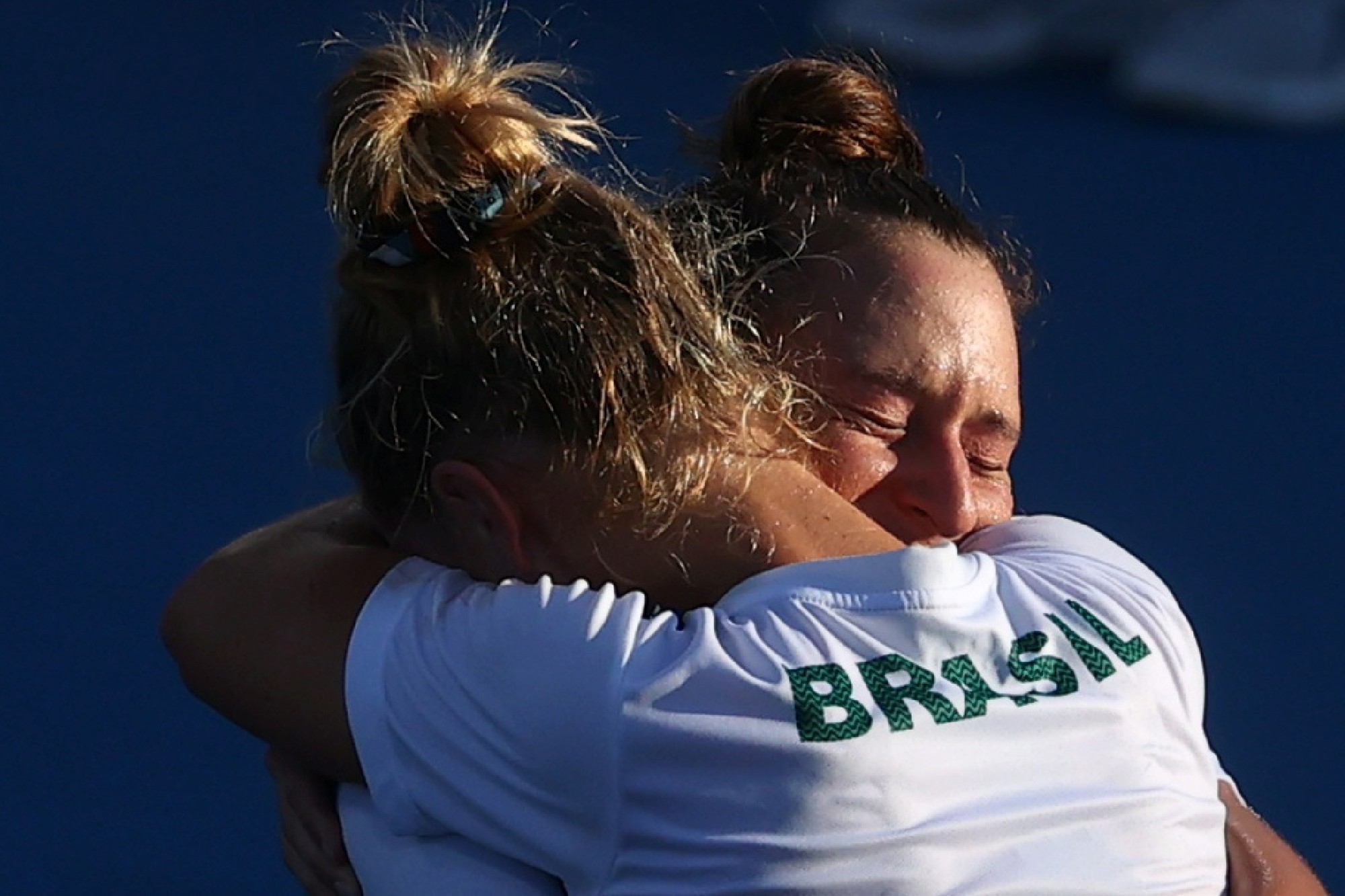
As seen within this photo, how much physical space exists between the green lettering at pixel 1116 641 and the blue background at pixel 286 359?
3.80ft

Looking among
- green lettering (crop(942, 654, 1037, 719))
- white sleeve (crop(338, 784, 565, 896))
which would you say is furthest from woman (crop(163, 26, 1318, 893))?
green lettering (crop(942, 654, 1037, 719))

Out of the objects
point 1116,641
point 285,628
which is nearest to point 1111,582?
point 1116,641

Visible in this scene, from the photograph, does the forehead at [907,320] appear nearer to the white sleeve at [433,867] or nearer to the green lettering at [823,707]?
the green lettering at [823,707]

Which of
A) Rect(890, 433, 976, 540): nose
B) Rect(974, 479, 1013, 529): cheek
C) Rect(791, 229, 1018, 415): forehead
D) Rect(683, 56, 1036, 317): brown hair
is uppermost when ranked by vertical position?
Rect(683, 56, 1036, 317): brown hair

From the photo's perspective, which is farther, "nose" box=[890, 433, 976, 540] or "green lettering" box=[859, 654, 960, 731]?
"nose" box=[890, 433, 976, 540]

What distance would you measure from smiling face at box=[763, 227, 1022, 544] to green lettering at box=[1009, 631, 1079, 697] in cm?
21

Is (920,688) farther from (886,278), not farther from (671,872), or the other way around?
(886,278)

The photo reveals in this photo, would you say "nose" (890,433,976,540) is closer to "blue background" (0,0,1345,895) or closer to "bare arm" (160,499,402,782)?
"bare arm" (160,499,402,782)

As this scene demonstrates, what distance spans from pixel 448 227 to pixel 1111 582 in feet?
1.63

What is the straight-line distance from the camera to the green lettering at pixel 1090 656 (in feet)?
4.33

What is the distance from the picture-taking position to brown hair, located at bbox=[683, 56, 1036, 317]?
153cm

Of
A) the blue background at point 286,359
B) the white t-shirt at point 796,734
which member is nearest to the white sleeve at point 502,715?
the white t-shirt at point 796,734

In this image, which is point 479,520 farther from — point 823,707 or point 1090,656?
point 1090,656

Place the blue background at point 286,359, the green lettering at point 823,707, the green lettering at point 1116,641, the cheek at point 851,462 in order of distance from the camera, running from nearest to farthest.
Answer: the green lettering at point 823,707 < the green lettering at point 1116,641 < the cheek at point 851,462 < the blue background at point 286,359
